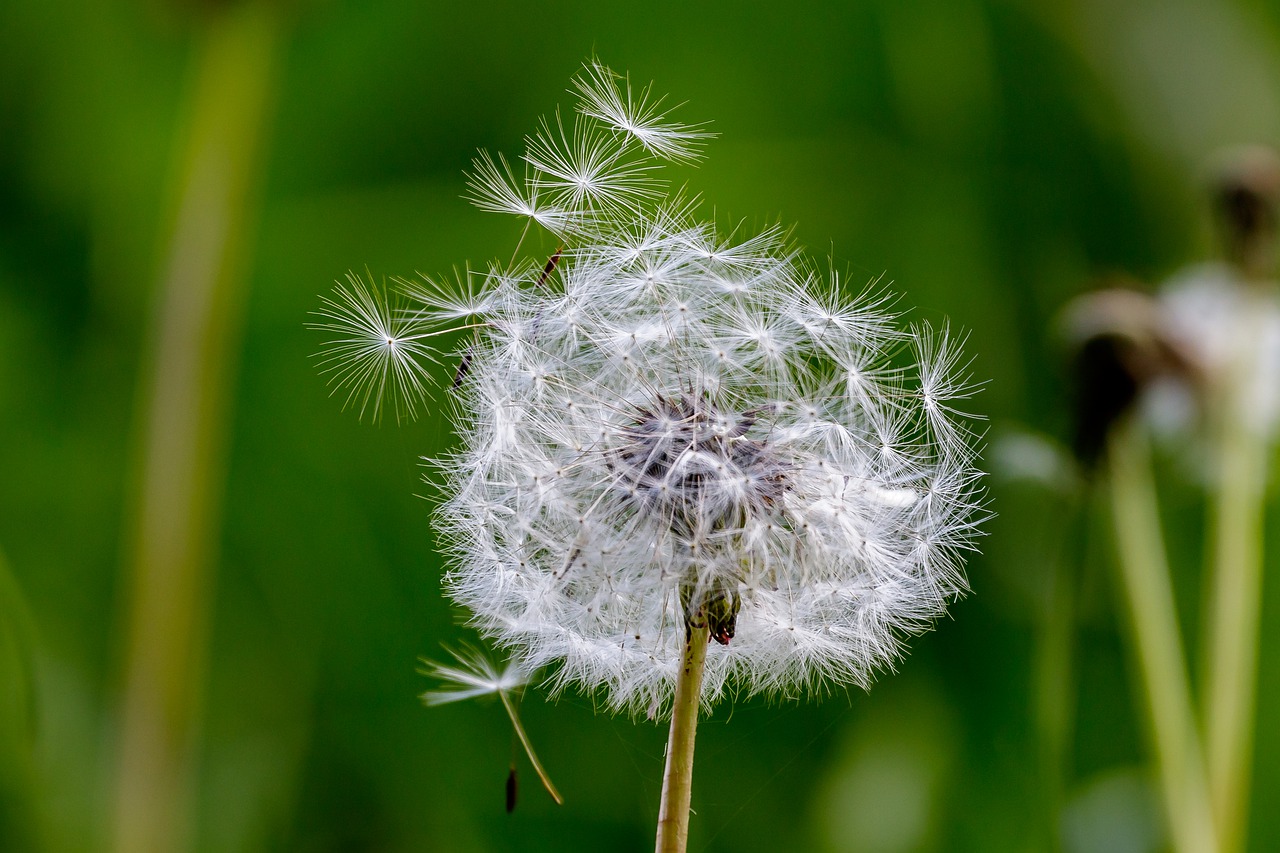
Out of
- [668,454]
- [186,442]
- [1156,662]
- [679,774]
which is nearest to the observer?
[679,774]

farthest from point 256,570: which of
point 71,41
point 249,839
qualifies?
point 71,41

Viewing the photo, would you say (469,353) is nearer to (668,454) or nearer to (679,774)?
(668,454)

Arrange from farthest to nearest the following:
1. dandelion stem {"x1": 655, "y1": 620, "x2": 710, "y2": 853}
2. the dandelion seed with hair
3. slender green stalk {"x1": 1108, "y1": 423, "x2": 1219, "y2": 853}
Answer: slender green stalk {"x1": 1108, "y1": 423, "x2": 1219, "y2": 853} < the dandelion seed with hair < dandelion stem {"x1": 655, "y1": 620, "x2": 710, "y2": 853}

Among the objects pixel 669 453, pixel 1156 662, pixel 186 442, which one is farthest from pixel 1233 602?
pixel 186 442

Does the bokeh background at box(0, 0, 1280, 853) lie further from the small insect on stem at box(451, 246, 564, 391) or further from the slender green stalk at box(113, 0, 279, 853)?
the small insect on stem at box(451, 246, 564, 391)

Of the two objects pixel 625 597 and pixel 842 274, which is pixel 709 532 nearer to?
pixel 625 597

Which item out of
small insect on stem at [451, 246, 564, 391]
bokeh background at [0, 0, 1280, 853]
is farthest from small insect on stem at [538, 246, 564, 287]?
bokeh background at [0, 0, 1280, 853]

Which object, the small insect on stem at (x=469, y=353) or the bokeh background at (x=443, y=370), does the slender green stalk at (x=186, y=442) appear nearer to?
the bokeh background at (x=443, y=370)
